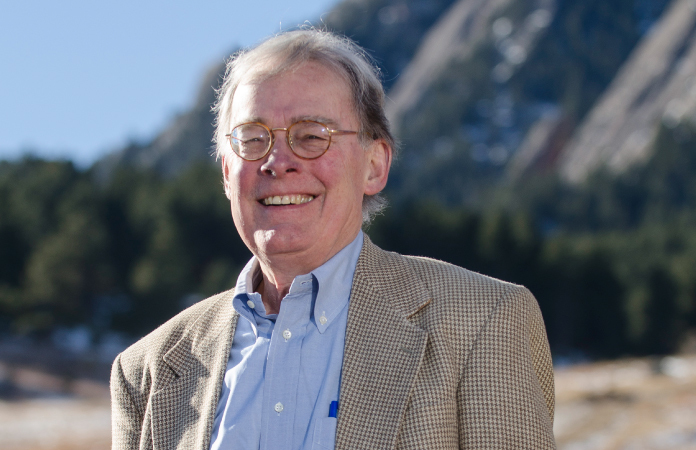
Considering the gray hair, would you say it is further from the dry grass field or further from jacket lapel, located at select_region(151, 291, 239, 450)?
the dry grass field

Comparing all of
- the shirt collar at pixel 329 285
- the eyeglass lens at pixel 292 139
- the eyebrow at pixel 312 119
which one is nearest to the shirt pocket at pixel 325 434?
the shirt collar at pixel 329 285

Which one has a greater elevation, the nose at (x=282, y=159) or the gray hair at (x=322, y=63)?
the gray hair at (x=322, y=63)

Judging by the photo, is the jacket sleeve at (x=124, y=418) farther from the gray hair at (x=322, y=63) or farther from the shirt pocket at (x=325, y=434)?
the gray hair at (x=322, y=63)

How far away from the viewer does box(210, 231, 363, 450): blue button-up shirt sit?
8.29 feet

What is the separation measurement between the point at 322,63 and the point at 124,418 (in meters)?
1.46

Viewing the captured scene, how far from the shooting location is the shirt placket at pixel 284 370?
2521 mm

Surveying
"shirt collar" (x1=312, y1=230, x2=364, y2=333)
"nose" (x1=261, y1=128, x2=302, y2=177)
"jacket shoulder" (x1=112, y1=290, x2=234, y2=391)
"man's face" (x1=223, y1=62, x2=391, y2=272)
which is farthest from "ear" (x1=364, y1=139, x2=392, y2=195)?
"jacket shoulder" (x1=112, y1=290, x2=234, y2=391)

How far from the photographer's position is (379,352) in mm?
2582

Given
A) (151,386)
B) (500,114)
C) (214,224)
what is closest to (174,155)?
(500,114)

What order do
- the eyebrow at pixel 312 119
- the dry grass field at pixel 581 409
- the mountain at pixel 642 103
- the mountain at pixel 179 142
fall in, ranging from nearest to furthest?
the eyebrow at pixel 312 119
the dry grass field at pixel 581 409
the mountain at pixel 642 103
the mountain at pixel 179 142

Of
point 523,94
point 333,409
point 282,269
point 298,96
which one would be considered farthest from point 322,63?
point 523,94

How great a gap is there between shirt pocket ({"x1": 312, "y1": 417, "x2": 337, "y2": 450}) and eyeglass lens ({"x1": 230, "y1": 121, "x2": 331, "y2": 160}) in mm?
866

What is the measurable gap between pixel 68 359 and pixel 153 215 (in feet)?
44.8

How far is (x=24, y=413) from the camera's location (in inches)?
1586
